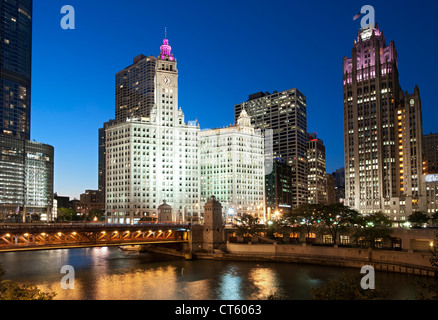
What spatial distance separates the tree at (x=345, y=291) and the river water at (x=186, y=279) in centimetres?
2572

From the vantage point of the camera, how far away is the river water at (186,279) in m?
→ 65.9

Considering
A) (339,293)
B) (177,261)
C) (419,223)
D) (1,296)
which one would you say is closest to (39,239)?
(177,261)

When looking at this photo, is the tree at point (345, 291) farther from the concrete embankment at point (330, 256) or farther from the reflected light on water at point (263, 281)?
the concrete embankment at point (330, 256)

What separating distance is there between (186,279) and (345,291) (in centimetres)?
5223

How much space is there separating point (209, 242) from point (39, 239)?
47.7 meters

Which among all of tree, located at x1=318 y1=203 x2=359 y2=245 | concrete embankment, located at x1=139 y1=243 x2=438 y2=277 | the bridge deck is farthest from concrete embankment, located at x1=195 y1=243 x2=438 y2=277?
tree, located at x1=318 y1=203 x2=359 y2=245

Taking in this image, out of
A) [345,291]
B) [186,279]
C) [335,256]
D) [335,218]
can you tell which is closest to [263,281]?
[186,279]

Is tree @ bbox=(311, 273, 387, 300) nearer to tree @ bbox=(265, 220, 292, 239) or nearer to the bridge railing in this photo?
the bridge railing

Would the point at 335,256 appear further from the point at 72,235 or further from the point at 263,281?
the point at 72,235

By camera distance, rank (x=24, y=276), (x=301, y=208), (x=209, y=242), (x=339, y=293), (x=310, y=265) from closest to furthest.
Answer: (x=339, y=293) < (x=24, y=276) < (x=310, y=265) < (x=209, y=242) < (x=301, y=208)

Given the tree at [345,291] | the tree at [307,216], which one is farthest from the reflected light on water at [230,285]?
the tree at [307,216]
